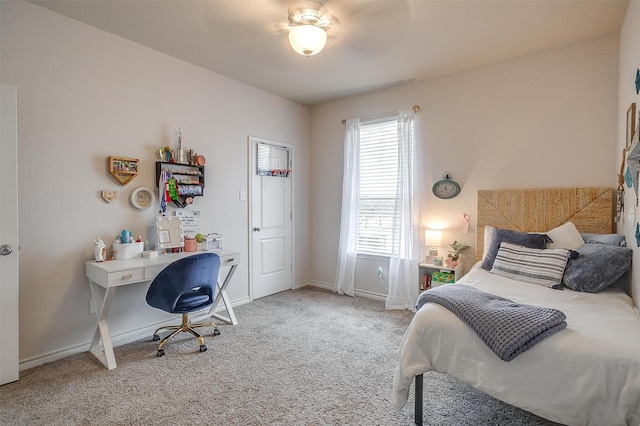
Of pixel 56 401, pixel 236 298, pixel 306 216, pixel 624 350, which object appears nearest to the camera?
pixel 624 350

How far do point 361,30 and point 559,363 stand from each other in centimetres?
270

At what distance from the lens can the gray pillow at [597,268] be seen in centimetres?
231

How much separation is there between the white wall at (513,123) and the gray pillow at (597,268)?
3.02 ft

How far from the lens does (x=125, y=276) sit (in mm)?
2588

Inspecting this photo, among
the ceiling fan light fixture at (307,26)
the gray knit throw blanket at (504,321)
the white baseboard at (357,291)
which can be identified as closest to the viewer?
the gray knit throw blanket at (504,321)

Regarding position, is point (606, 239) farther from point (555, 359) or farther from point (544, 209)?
point (555, 359)

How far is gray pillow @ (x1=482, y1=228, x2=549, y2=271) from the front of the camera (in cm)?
286

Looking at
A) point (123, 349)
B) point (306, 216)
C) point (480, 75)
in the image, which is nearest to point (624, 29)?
point (480, 75)

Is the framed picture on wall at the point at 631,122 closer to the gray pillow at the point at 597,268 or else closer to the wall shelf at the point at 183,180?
the gray pillow at the point at 597,268

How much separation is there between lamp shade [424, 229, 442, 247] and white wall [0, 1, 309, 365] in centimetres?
254

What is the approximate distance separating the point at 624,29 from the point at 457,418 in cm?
328

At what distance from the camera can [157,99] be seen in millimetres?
3287

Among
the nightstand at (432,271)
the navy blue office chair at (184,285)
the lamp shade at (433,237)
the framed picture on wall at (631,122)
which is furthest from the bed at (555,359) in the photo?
the navy blue office chair at (184,285)

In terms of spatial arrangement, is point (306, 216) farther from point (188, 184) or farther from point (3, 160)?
point (3, 160)
